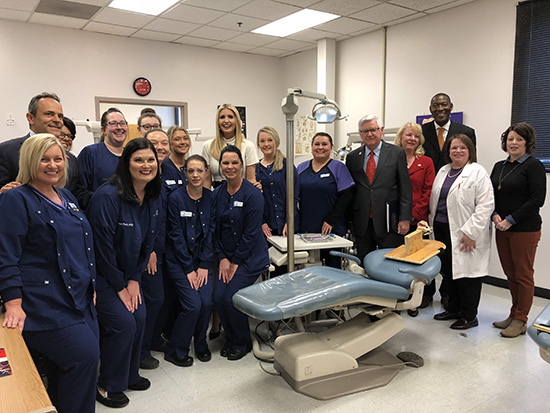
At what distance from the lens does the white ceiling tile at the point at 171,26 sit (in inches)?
209

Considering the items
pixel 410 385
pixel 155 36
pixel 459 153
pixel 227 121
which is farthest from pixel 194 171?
pixel 155 36

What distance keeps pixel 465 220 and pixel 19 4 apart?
4.99 metres

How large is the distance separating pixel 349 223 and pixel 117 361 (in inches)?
82.3

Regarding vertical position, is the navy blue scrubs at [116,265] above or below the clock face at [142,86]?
below

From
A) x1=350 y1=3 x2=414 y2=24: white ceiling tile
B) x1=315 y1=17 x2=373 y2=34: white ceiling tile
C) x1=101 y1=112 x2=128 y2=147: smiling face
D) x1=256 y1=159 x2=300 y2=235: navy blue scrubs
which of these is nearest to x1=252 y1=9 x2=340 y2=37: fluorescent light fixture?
x1=315 y1=17 x2=373 y2=34: white ceiling tile

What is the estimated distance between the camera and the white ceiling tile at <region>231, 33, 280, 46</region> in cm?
600

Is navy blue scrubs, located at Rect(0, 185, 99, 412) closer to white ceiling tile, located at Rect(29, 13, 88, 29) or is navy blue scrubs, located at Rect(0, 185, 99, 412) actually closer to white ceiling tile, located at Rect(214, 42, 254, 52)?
white ceiling tile, located at Rect(29, 13, 88, 29)

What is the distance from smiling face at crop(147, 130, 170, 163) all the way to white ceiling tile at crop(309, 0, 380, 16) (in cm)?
275

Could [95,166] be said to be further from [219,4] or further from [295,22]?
[295,22]

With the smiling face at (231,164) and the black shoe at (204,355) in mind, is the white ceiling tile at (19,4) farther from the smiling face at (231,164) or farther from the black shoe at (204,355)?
the black shoe at (204,355)

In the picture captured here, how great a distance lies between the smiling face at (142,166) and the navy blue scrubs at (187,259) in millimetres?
494

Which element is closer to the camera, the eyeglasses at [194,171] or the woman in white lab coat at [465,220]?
the eyeglasses at [194,171]

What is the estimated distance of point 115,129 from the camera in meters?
2.67

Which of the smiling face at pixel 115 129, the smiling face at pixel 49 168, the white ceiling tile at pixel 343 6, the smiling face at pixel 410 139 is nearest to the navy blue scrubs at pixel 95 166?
the smiling face at pixel 115 129
